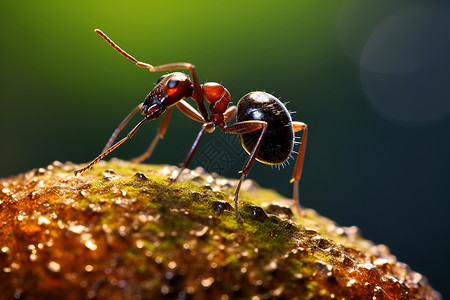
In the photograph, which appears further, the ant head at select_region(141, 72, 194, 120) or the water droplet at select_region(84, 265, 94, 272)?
the ant head at select_region(141, 72, 194, 120)

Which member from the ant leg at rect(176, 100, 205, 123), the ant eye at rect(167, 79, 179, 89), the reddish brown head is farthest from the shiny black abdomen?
the ant eye at rect(167, 79, 179, 89)

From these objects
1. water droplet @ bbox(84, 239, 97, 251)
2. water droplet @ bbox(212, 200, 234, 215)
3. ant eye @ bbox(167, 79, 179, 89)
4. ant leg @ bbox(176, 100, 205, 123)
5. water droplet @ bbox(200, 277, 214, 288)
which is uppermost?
ant eye @ bbox(167, 79, 179, 89)

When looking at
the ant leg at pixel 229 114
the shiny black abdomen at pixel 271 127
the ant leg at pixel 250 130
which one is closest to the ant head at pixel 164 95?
the ant leg at pixel 250 130

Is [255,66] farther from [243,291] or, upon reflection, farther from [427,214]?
[243,291]

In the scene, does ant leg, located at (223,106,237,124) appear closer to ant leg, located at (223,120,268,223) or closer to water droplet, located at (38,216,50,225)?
ant leg, located at (223,120,268,223)

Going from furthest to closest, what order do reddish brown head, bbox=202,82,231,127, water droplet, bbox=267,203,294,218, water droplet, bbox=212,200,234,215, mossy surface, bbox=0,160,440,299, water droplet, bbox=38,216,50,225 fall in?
reddish brown head, bbox=202,82,231,127 < water droplet, bbox=267,203,294,218 < water droplet, bbox=212,200,234,215 < water droplet, bbox=38,216,50,225 < mossy surface, bbox=0,160,440,299

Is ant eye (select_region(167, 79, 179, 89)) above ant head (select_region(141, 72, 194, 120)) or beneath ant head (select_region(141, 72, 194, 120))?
above
